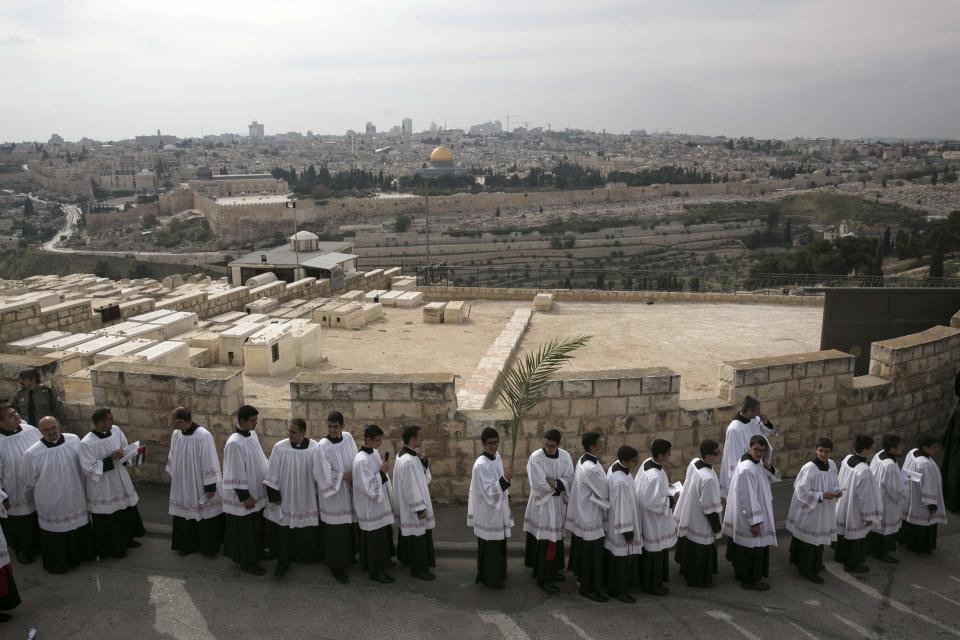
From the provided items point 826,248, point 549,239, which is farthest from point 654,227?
point 826,248

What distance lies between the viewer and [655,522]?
5023 mm

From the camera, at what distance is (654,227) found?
73375 mm

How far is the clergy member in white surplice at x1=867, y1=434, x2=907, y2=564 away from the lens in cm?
551

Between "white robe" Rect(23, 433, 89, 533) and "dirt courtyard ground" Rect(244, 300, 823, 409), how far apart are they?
3886 mm

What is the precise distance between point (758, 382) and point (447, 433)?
2.87 m

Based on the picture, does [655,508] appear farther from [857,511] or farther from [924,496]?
[924,496]

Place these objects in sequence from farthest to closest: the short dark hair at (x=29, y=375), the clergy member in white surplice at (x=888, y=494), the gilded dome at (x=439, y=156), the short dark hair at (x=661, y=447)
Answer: the gilded dome at (x=439, y=156) → the short dark hair at (x=29, y=375) → the clergy member in white surplice at (x=888, y=494) → the short dark hair at (x=661, y=447)

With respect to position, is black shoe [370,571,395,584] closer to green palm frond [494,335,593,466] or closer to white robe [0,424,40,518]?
green palm frond [494,335,593,466]

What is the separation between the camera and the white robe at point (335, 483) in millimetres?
5102

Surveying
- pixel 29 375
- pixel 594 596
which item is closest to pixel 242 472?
pixel 29 375

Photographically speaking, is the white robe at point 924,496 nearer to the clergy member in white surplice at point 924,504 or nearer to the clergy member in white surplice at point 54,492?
the clergy member in white surplice at point 924,504

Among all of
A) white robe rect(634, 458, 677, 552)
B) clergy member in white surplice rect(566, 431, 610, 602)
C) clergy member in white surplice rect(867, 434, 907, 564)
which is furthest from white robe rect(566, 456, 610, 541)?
clergy member in white surplice rect(867, 434, 907, 564)

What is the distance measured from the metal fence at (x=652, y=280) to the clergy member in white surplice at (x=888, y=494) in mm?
5162

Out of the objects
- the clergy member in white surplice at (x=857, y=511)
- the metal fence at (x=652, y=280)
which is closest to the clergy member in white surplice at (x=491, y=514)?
the clergy member in white surplice at (x=857, y=511)
